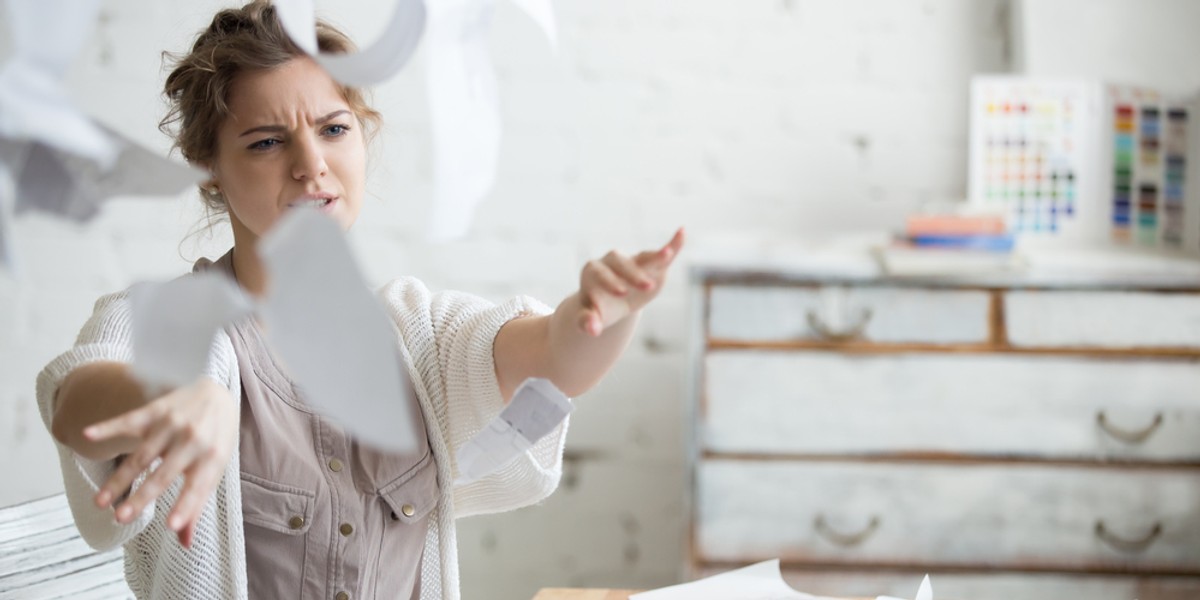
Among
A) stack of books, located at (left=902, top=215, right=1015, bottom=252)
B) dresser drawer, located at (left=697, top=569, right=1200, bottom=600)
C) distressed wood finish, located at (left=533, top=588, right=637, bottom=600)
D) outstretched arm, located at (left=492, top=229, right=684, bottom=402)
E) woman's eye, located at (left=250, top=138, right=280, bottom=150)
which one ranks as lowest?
dresser drawer, located at (left=697, top=569, right=1200, bottom=600)

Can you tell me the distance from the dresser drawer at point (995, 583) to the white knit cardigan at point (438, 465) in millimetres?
834

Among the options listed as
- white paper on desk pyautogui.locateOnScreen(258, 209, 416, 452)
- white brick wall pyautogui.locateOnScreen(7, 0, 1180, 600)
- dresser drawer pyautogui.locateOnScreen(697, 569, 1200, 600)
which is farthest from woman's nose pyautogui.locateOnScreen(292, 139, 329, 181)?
white brick wall pyautogui.locateOnScreen(7, 0, 1180, 600)

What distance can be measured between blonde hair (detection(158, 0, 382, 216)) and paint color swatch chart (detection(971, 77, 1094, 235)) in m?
1.28

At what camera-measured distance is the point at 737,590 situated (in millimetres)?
826

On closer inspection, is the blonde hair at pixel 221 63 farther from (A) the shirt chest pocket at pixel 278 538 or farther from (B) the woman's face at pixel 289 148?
(A) the shirt chest pocket at pixel 278 538

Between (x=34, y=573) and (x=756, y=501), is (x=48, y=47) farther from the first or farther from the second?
(x=756, y=501)

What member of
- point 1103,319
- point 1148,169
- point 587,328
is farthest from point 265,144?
point 1148,169

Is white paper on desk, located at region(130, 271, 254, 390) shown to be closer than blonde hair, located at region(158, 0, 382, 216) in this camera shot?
Yes

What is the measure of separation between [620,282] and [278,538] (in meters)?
0.43

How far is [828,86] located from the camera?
2.06 meters

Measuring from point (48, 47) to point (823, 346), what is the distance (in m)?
1.45

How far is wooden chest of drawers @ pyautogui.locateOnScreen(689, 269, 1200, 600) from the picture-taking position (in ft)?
5.53

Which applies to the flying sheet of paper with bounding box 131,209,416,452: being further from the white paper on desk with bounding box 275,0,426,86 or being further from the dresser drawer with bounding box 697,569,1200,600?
the dresser drawer with bounding box 697,569,1200,600

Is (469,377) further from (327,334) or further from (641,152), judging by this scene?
(641,152)
